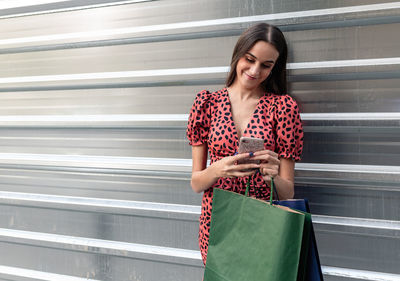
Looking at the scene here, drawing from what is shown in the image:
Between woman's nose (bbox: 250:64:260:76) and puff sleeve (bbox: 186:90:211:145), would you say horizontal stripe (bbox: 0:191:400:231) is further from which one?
woman's nose (bbox: 250:64:260:76)

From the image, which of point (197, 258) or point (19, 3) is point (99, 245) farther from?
point (19, 3)

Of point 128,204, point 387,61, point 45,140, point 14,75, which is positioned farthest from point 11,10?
point 387,61

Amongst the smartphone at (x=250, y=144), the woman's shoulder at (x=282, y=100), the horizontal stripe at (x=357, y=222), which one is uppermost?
the woman's shoulder at (x=282, y=100)

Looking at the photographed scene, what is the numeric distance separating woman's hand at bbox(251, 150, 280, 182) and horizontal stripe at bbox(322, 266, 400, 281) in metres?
0.97

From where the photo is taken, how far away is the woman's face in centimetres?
160

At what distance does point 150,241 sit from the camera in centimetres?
246

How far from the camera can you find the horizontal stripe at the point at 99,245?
2.38 metres

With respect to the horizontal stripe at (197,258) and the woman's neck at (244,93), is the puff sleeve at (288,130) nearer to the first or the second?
the woman's neck at (244,93)

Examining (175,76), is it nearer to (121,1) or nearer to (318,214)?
(121,1)

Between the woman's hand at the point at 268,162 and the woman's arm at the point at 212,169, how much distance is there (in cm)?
3

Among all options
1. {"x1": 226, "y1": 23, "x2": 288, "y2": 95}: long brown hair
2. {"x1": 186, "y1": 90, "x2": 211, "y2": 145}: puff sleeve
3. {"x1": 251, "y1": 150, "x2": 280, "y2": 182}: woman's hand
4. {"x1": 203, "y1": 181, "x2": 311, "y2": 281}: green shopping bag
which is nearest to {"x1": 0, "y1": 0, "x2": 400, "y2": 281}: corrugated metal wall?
{"x1": 226, "y1": 23, "x2": 288, "y2": 95}: long brown hair

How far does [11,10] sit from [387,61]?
9.23 feet

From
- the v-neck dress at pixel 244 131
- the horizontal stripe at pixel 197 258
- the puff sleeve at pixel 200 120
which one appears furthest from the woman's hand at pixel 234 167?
the horizontal stripe at pixel 197 258

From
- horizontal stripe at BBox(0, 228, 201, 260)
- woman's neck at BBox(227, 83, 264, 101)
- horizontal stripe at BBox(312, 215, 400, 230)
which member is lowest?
horizontal stripe at BBox(0, 228, 201, 260)
